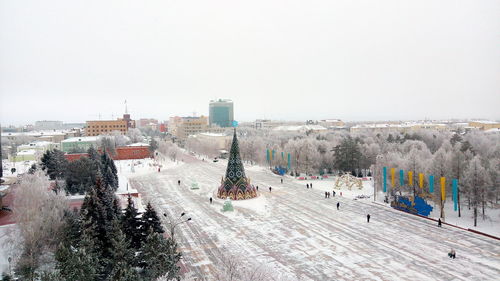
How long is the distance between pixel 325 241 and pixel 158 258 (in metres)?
12.0

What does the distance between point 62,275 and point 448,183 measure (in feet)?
100

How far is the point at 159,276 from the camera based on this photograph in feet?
49.5

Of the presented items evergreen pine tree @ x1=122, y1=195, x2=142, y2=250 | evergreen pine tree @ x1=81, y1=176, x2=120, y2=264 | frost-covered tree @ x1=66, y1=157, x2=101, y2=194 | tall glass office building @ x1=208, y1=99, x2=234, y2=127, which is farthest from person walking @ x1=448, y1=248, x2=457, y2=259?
tall glass office building @ x1=208, y1=99, x2=234, y2=127

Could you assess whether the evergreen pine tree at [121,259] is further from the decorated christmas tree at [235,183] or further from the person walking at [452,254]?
the decorated christmas tree at [235,183]

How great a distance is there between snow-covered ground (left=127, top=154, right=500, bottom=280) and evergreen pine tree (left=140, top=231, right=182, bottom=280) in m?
2.56

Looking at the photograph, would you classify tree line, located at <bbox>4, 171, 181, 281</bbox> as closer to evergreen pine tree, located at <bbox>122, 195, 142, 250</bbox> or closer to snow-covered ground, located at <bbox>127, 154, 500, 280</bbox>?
evergreen pine tree, located at <bbox>122, 195, 142, 250</bbox>

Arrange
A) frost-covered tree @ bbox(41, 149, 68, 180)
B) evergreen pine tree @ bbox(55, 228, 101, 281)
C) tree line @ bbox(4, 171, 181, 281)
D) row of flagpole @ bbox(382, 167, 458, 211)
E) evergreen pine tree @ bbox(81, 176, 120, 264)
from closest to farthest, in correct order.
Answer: evergreen pine tree @ bbox(55, 228, 101, 281) → tree line @ bbox(4, 171, 181, 281) → evergreen pine tree @ bbox(81, 176, 120, 264) → row of flagpole @ bbox(382, 167, 458, 211) → frost-covered tree @ bbox(41, 149, 68, 180)

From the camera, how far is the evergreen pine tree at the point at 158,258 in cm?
1502

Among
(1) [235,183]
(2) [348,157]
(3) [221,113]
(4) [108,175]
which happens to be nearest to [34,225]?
(4) [108,175]

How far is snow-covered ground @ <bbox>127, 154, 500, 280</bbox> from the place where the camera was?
17688 millimetres

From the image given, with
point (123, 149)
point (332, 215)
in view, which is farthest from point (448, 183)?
point (123, 149)

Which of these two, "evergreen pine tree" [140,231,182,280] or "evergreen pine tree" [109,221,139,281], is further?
"evergreen pine tree" [140,231,182,280]

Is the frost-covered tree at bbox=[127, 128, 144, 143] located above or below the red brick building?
above

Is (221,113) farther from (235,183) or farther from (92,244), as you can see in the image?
(92,244)
